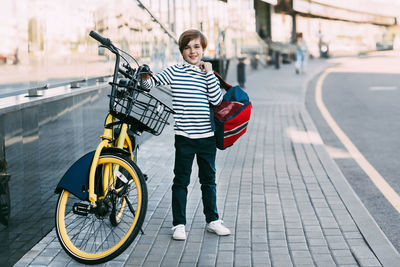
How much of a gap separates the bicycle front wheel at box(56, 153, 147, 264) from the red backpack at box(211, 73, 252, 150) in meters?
0.80

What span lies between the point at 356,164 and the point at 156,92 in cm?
374

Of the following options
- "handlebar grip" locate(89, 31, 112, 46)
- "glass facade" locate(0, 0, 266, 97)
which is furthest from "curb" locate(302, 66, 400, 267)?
"glass facade" locate(0, 0, 266, 97)

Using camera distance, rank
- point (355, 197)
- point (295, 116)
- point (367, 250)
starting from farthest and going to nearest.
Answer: point (295, 116) < point (355, 197) < point (367, 250)

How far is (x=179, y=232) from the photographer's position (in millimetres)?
4516

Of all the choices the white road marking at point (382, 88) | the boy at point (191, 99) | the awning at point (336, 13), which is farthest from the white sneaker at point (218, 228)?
the awning at point (336, 13)

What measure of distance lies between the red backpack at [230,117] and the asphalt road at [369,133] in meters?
1.45

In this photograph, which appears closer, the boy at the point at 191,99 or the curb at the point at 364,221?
the curb at the point at 364,221

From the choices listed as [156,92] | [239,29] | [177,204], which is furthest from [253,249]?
[239,29]

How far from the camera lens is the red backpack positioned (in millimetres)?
4469

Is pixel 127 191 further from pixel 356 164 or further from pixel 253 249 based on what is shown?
pixel 356 164

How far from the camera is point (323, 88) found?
63.0 ft

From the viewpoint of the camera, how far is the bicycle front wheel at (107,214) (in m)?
3.87

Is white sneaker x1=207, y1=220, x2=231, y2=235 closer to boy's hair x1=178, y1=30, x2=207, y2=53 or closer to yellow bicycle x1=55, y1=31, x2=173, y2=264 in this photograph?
yellow bicycle x1=55, y1=31, x2=173, y2=264

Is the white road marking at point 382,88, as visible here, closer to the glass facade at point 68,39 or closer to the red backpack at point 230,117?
the glass facade at point 68,39
